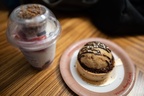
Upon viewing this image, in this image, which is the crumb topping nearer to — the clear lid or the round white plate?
the clear lid

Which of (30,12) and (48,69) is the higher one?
(30,12)

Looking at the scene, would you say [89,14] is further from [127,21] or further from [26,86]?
[26,86]

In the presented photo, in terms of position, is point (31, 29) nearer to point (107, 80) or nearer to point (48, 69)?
point (48, 69)

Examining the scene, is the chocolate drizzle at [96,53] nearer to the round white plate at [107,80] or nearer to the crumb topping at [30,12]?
the round white plate at [107,80]

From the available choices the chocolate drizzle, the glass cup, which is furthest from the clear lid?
the chocolate drizzle

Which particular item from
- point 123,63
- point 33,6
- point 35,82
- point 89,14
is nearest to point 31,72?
point 35,82

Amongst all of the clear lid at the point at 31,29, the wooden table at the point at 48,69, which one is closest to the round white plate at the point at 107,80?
the wooden table at the point at 48,69

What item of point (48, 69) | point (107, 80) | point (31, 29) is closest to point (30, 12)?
point (31, 29)

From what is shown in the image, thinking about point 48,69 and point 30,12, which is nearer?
point 30,12
